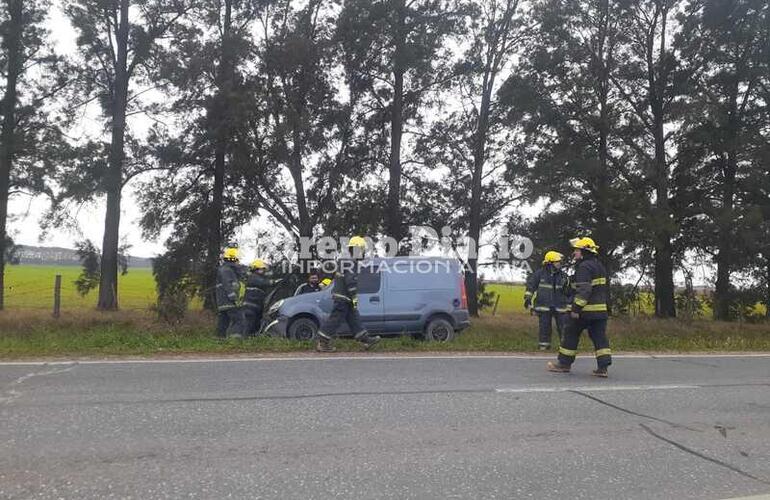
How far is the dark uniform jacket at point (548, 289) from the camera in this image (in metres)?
11.1

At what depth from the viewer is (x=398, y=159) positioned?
2434cm

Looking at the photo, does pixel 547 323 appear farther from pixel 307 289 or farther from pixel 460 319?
pixel 307 289

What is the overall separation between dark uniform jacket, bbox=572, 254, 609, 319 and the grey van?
4.13 metres

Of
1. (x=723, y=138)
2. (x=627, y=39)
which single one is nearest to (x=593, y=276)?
(x=723, y=138)

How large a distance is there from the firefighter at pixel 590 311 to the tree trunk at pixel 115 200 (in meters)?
19.4

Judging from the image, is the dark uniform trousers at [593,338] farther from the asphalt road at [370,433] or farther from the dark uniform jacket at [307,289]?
the dark uniform jacket at [307,289]

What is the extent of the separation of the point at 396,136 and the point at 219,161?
717 cm

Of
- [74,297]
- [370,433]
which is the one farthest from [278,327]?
[74,297]

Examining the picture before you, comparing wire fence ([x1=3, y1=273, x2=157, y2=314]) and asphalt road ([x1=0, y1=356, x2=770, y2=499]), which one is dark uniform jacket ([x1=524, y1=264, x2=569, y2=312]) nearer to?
asphalt road ([x1=0, y1=356, x2=770, y2=499])

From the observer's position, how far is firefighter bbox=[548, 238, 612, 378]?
7641mm

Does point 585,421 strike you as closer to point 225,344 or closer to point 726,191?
point 225,344

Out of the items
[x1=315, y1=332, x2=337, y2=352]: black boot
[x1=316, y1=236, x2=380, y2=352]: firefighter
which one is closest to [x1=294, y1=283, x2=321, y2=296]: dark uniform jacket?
[x1=316, y1=236, x2=380, y2=352]: firefighter

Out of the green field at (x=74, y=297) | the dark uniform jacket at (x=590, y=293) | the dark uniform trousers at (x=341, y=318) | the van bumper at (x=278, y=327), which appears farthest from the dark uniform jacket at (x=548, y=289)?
the green field at (x=74, y=297)

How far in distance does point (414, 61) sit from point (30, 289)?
92.8 ft
